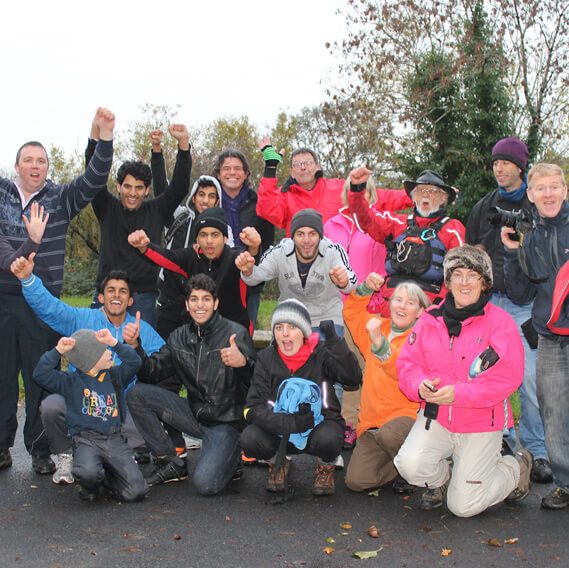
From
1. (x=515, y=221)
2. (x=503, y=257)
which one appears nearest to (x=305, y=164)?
(x=503, y=257)

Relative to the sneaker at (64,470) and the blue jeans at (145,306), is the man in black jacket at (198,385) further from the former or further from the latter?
the blue jeans at (145,306)

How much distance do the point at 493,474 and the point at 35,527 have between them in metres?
3.06

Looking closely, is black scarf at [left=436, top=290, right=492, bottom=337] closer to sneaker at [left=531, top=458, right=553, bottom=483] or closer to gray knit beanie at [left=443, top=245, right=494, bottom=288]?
gray knit beanie at [left=443, top=245, right=494, bottom=288]

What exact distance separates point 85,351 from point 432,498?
2.72m

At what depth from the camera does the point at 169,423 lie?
222 inches

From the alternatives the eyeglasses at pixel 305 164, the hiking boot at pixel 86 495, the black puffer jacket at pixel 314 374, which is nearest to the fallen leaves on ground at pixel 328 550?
the black puffer jacket at pixel 314 374

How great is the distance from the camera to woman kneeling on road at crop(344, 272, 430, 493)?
5.29 metres

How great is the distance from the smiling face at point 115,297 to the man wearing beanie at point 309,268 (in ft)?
3.33

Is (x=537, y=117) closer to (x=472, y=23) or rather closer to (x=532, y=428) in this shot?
(x=472, y=23)

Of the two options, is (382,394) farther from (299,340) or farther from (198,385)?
(198,385)

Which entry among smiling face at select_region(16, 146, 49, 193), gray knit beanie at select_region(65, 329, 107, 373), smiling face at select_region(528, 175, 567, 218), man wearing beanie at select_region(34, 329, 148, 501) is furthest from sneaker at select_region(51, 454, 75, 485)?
smiling face at select_region(528, 175, 567, 218)

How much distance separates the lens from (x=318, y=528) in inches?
181

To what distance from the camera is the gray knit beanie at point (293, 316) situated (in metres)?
5.36

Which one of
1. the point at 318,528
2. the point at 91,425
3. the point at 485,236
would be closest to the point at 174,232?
the point at 91,425
